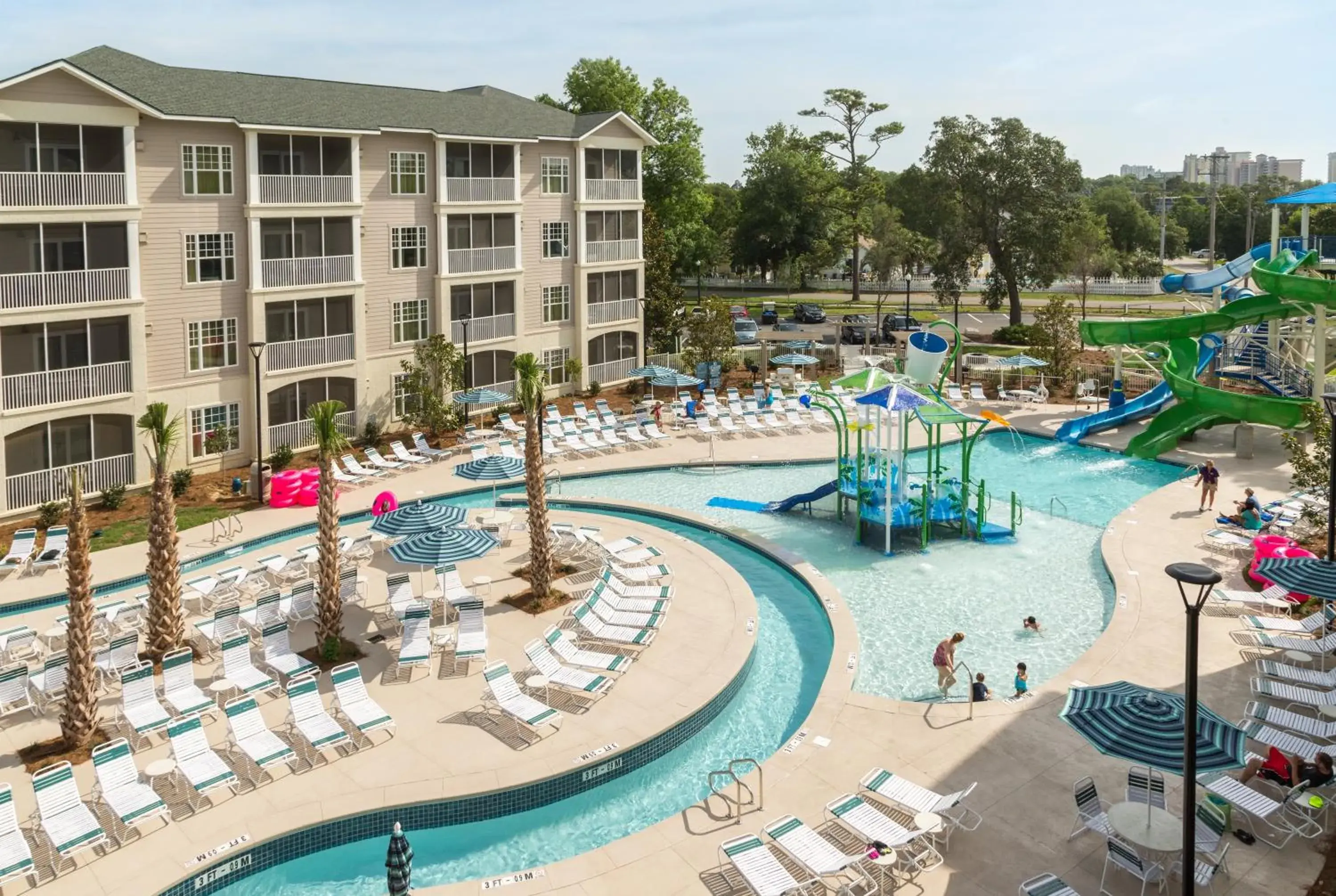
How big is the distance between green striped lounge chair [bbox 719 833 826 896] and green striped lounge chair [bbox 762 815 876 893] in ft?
0.50

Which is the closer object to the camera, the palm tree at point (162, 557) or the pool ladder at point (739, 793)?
the pool ladder at point (739, 793)

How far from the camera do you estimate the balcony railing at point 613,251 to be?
43906 millimetres

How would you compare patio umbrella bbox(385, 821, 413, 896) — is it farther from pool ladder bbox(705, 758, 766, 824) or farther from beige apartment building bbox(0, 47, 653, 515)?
beige apartment building bbox(0, 47, 653, 515)

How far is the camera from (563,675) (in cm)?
1670

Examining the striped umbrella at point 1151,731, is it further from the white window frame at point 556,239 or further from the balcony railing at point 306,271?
the white window frame at point 556,239

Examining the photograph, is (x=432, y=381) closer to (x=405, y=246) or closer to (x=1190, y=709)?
(x=405, y=246)

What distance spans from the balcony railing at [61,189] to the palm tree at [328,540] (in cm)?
1376

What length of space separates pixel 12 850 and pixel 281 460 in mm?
20315

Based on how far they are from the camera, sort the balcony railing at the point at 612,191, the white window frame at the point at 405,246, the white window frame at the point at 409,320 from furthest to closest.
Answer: the balcony railing at the point at 612,191 → the white window frame at the point at 409,320 → the white window frame at the point at 405,246

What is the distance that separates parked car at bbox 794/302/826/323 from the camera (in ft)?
227

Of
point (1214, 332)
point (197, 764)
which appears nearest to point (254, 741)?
point (197, 764)

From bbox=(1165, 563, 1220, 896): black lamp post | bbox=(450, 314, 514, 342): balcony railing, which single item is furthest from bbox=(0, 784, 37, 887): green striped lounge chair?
bbox=(450, 314, 514, 342): balcony railing

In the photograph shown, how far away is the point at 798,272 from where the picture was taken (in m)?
96.8

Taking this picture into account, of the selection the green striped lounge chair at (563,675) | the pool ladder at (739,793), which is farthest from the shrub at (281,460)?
the pool ladder at (739,793)
